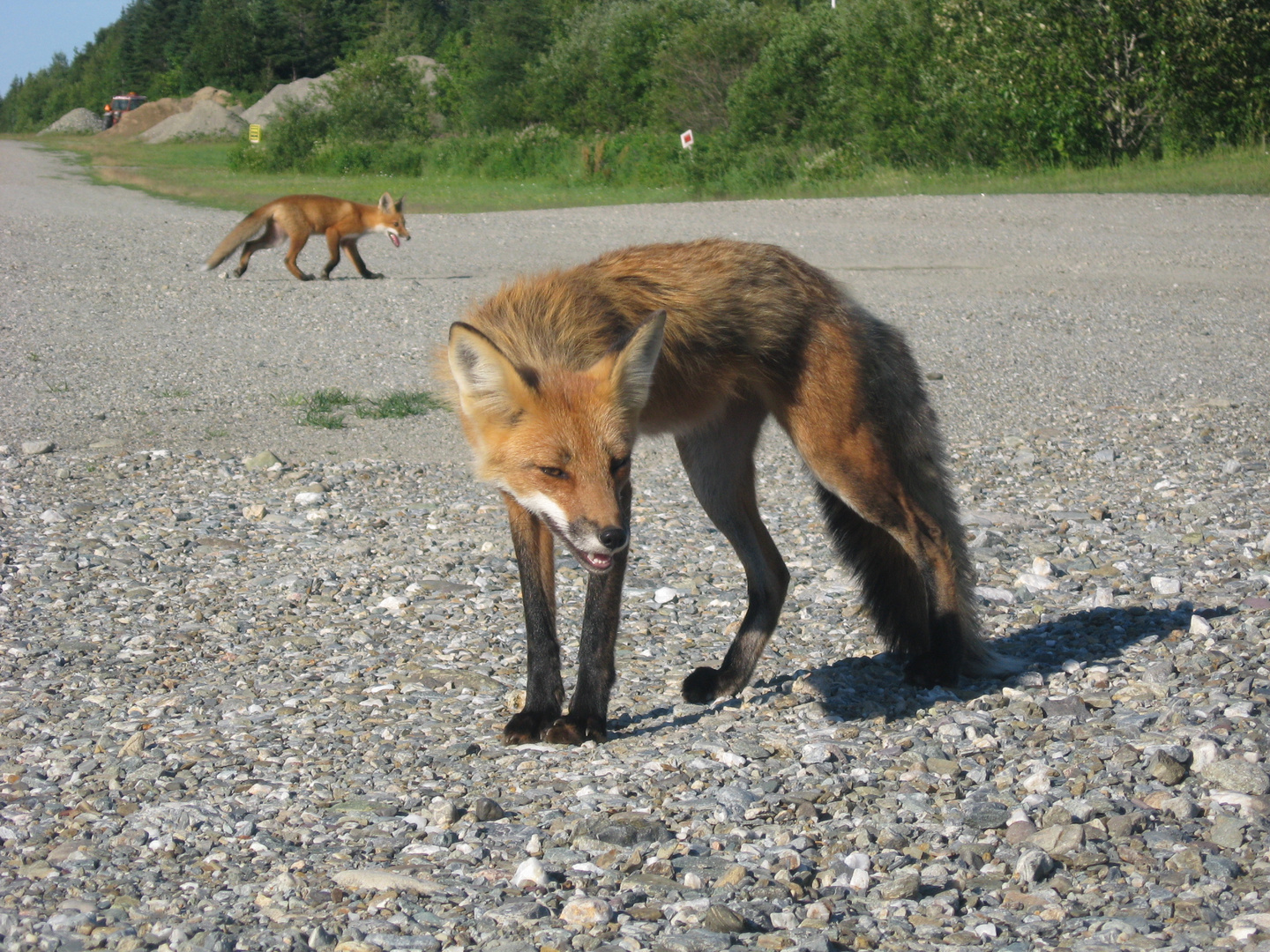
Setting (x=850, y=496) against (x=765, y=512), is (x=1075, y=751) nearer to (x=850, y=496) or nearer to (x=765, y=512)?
(x=850, y=496)

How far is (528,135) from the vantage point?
42.4 m

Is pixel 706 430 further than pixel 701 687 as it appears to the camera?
Yes

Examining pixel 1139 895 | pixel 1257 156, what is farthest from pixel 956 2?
pixel 1139 895

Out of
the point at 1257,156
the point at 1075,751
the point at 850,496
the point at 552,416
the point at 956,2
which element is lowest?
the point at 1075,751

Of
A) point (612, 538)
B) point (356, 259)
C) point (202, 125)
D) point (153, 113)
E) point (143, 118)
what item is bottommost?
point (612, 538)

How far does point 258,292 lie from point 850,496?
1279cm

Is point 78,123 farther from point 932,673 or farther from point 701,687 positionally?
point 932,673

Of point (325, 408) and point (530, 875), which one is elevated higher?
point (325, 408)

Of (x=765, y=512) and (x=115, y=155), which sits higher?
(x=115, y=155)

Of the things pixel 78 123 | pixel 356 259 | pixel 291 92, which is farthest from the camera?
pixel 78 123

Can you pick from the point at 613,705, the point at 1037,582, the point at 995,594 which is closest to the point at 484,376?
the point at 613,705

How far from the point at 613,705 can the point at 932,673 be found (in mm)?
1300

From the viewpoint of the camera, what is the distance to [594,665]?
14.1 ft

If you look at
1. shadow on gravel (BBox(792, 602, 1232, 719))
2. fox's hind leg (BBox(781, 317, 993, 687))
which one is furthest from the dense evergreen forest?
fox's hind leg (BBox(781, 317, 993, 687))
